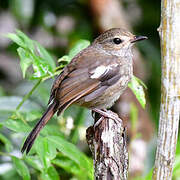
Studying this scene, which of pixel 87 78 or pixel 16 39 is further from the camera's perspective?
pixel 87 78

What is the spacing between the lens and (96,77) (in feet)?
12.8

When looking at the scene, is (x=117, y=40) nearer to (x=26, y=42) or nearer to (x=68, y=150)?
(x=26, y=42)

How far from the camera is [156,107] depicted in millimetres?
6883

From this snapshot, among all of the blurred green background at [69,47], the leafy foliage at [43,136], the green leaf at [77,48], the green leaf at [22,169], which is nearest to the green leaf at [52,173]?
the leafy foliage at [43,136]

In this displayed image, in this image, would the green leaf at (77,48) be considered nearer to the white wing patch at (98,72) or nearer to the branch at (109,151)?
the white wing patch at (98,72)

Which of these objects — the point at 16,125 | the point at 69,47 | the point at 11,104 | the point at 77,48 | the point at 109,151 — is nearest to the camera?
the point at 109,151

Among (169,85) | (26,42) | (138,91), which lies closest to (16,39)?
(26,42)

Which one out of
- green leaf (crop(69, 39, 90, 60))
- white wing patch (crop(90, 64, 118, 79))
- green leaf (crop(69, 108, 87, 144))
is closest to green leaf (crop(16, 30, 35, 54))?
green leaf (crop(69, 39, 90, 60))

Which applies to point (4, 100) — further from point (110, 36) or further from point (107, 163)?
point (107, 163)

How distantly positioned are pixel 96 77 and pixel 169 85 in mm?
1123

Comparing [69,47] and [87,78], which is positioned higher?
[87,78]

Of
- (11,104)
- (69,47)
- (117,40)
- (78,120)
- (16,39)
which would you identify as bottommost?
(78,120)

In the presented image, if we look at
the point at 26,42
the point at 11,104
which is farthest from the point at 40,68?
the point at 11,104

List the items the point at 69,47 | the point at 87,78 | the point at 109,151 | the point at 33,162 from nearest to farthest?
1. the point at 109,151
2. the point at 33,162
3. the point at 87,78
4. the point at 69,47
